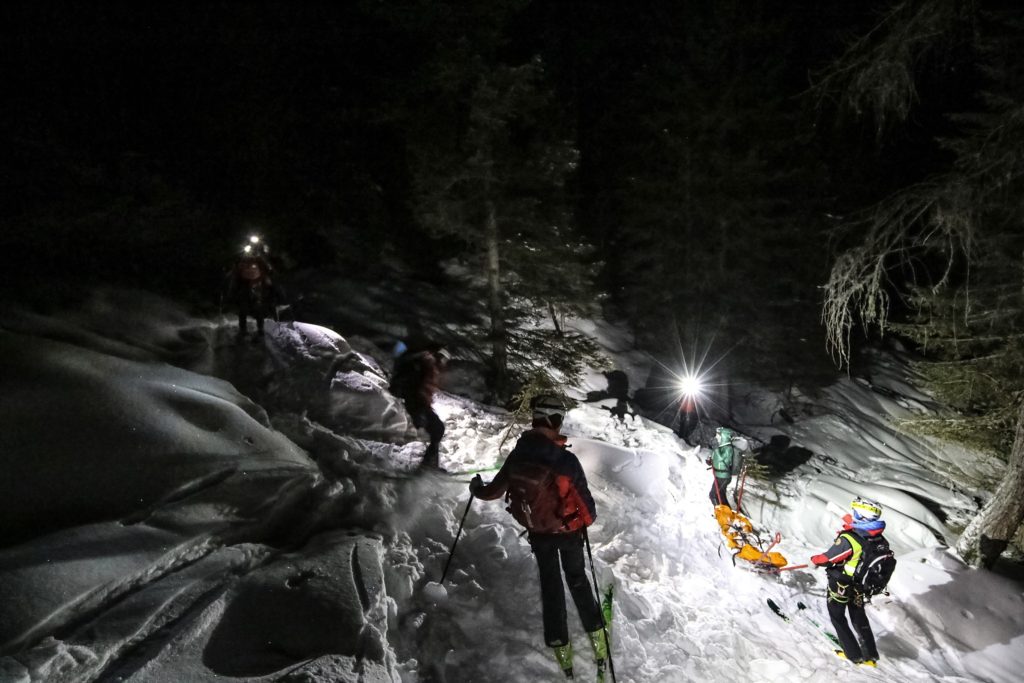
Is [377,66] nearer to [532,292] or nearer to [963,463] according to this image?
[532,292]

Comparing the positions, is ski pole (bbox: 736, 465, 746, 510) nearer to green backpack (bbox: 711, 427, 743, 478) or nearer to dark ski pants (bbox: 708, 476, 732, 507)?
dark ski pants (bbox: 708, 476, 732, 507)

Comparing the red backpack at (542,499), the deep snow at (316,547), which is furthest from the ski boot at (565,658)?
the red backpack at (542,499)

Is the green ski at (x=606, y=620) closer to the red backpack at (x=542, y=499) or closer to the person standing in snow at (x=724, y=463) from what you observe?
the red backpack at (x=542, y=499)

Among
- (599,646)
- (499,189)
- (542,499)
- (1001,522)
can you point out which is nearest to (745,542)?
(1001,522)

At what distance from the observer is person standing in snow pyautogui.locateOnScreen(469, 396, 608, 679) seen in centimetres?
469

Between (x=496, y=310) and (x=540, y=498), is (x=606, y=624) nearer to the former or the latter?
(x=540, y=498)

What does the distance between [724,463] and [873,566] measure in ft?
10.6

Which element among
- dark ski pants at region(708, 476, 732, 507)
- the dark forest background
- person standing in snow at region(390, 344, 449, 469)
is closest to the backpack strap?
dark ski pants at region(708, 476, 732, 507)

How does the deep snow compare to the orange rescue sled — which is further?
the orange rescue sled

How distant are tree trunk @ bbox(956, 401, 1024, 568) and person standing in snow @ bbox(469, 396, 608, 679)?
7.01m

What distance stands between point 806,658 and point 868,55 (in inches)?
259

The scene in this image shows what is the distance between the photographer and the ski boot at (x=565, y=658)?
15.5 feet

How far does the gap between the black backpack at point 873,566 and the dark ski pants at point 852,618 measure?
14 centimetres

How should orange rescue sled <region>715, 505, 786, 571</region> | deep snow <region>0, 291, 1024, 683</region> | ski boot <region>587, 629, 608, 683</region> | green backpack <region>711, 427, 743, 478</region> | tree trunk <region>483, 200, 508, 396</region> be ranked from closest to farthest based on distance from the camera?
deep snow <region>0, 291, 1024, 683</region> → ski boot <region>587, 629, 608, 683</region> → orange rescue sled <region>715, 505, 786, 571</region> → green backpack <region>711, 427, 743, 478</region> → tree trunk <region>483, 200, 508, 396</region>
